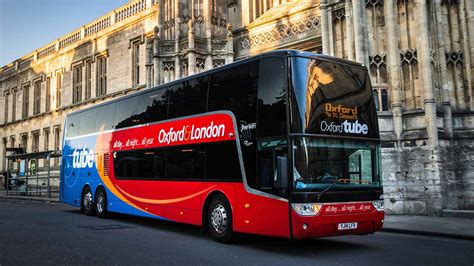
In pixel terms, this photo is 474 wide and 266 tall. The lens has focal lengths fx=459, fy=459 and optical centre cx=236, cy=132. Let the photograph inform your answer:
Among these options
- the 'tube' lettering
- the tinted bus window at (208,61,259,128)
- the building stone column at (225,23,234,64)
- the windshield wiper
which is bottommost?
the windshield wiper

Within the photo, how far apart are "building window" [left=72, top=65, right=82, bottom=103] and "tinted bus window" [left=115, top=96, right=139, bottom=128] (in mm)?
20595

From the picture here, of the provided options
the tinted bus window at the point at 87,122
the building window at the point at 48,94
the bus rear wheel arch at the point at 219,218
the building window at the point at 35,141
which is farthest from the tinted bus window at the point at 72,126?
the building window at the point at 35,141

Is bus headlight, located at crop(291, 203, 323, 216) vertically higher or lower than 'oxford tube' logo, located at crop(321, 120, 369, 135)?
lower

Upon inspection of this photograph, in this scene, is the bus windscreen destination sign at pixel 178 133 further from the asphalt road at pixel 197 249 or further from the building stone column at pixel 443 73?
the building stone column at pixel 443 73

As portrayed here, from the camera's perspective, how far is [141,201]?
12781 mm

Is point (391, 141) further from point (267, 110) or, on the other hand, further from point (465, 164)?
point (267, 110)

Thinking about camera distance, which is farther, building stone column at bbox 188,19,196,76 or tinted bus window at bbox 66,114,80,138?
building stone column at bbox 188,19,196,76

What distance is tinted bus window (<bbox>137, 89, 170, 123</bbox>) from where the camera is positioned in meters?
12.2

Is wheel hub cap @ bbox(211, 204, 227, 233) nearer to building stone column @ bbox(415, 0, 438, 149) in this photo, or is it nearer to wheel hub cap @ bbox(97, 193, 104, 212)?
wheel hub cap @ bbox(97, 193, 104, 212)

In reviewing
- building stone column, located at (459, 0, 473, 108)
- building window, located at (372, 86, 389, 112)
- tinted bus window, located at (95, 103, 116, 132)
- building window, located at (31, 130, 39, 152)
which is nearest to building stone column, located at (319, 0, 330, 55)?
building window, located at (372, 86, 389, 112)

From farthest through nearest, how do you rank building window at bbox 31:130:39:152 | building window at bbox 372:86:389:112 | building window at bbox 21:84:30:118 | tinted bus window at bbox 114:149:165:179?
building window at bbox 21:84:30:118 < building window at bbox 31:130:39:152 < building window at bbox 372:86:389:112 < tinted bus window at bbox 114:149:165:179

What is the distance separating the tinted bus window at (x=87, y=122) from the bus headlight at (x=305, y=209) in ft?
32.1

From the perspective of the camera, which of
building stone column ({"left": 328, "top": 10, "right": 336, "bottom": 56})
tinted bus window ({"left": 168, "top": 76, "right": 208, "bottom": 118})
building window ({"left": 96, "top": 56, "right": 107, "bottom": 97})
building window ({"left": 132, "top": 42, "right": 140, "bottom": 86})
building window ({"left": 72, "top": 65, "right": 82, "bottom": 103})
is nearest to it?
tinted bus window ({"left": 168, "top": 76, "right": 208, "bottom": 118})

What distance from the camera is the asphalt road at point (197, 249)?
754cm
